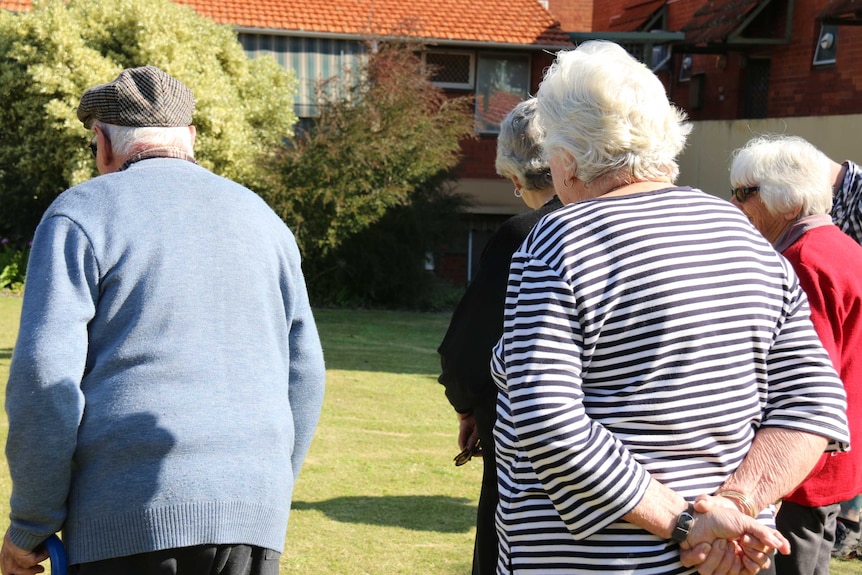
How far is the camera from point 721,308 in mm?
2166

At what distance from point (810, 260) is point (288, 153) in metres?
13.4

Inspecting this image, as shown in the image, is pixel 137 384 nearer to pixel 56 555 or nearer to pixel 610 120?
pixel 56 555

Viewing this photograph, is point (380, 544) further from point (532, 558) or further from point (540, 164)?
point (532, 558)

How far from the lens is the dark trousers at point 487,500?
3365mm

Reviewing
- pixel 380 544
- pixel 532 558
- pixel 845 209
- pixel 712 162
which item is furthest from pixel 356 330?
pixel 532 558

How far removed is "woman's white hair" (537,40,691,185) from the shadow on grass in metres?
3.56

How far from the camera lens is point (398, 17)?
73.7 ft

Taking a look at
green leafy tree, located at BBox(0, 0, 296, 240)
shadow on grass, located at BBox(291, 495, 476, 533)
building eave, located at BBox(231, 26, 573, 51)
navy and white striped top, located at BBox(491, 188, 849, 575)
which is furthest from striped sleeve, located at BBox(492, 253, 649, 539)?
building eave, located at BBox(231, 26, 573, 51)

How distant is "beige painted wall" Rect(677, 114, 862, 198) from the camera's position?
40.7ft

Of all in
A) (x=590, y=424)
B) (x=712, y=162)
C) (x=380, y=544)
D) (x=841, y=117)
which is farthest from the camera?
(x=712, y=162)

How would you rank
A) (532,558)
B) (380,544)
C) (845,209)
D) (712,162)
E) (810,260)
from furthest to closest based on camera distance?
(712,162) → (380,544) → (845,209) → (810,260) → (532,558)

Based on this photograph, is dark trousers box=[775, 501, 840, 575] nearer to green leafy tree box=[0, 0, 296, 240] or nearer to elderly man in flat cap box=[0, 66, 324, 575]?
elderly man in flat cap box=[0, 66, 324, 575]

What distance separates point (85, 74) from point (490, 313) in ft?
45.1

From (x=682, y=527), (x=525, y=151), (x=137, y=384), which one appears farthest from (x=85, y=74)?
(x=682, y=527)
